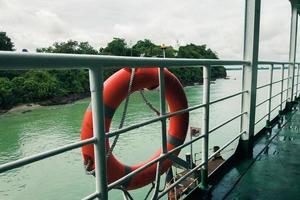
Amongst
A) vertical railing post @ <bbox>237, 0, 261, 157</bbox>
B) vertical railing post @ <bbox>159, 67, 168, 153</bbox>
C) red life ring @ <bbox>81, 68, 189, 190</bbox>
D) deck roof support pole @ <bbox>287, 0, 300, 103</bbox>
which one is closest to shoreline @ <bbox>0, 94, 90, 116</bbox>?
deck roof support pole @ <bbox>287, 0, 300, 103</bbox>

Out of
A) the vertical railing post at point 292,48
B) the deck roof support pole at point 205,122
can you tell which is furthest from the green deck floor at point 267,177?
the vertical railing post at point 292,48

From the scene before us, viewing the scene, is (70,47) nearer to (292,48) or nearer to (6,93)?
(6,93)

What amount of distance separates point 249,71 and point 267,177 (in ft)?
2.58

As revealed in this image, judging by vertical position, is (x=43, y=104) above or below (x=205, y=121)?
below

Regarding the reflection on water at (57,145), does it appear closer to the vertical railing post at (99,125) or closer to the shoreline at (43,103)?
the shoreline at (43,103)

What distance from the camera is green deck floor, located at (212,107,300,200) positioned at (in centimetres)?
158

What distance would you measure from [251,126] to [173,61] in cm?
139

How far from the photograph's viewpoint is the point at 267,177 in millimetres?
1797

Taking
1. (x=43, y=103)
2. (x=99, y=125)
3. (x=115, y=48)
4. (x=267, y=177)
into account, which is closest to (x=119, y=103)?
(x=99, y=125)

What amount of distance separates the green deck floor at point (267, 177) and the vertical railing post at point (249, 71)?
152 millimetres

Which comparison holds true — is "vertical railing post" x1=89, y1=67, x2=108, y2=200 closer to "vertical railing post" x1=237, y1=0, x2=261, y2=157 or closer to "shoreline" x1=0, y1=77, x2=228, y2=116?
"vertical railing post" x1=237, y1=0, x2=261, y2=157

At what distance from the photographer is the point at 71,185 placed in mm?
12719

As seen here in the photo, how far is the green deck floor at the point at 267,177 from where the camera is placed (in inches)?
62.2

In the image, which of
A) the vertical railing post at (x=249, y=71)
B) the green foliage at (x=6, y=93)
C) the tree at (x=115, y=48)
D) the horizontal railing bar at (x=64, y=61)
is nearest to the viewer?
the horizontal railing bar at (x=64, y=61)
